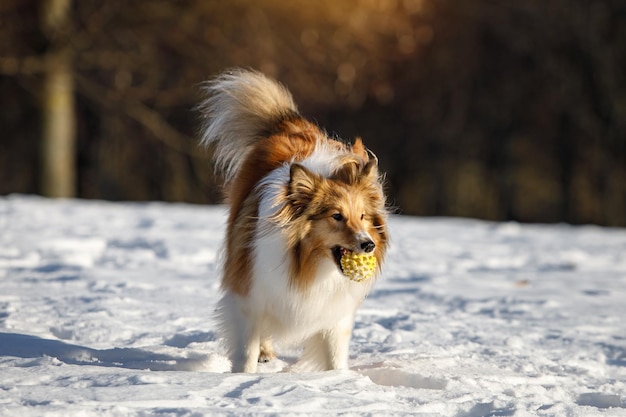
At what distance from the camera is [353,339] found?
591cm

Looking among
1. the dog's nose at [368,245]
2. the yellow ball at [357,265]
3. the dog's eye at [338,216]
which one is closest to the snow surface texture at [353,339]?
the yellow ball at [357,265]

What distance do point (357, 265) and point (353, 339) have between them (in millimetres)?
1373

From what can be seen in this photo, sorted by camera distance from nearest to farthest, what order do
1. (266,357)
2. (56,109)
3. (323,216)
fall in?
(323,216)
(266,357)
(56,109)

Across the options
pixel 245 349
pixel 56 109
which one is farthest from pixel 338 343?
pixel 56 109

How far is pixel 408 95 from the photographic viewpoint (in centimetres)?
2008

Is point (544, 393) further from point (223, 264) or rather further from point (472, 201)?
point (472, 201)

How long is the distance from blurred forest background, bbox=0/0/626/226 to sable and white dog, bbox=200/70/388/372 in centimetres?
1031

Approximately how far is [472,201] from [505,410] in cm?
1734

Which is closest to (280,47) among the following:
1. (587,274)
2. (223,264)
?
(587,274)

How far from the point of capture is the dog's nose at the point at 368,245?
4.52 m

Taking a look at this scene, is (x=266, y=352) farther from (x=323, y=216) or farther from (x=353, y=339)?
(x=323, y=216)

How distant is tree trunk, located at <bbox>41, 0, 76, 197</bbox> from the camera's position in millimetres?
14516

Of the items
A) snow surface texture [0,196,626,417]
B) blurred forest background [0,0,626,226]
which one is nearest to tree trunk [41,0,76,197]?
blurred forest background [0,0,626,226]

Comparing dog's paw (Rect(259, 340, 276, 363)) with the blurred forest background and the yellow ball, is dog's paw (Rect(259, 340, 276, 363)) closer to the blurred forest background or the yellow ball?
the yellow ball
